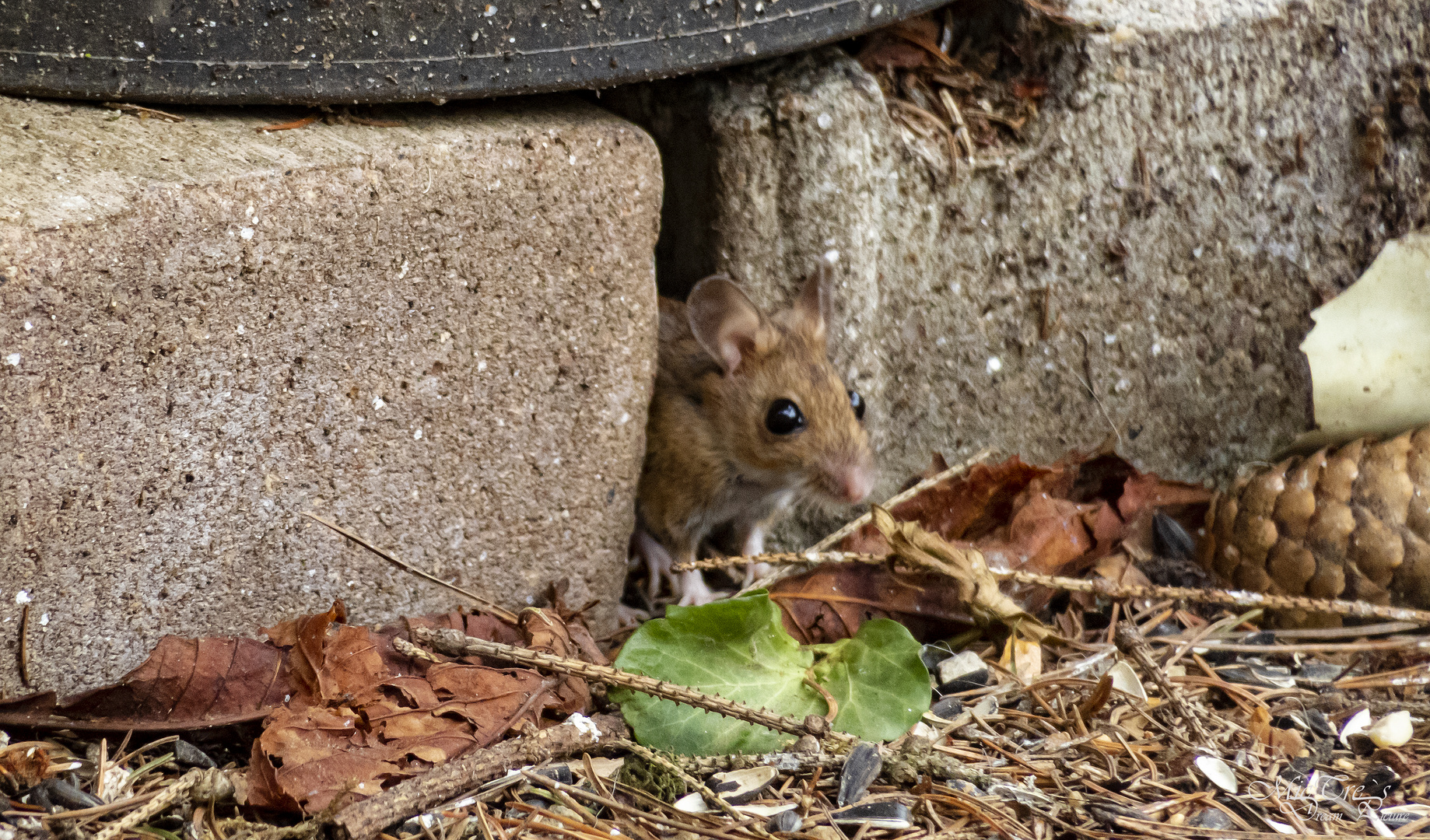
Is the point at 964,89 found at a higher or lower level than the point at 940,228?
higher

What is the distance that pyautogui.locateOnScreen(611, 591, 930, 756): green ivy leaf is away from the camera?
2426 mm

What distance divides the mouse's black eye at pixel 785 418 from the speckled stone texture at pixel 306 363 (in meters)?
0.47

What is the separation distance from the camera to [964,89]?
3.58 meters

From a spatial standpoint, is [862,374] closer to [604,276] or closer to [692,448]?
[692,448]

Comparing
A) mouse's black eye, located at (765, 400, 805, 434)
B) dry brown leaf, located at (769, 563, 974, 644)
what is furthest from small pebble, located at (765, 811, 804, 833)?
mouse's black eye, located at (765, 400, 805, 434)

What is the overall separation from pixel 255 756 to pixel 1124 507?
251cm

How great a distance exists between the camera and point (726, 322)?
3449 millimetres

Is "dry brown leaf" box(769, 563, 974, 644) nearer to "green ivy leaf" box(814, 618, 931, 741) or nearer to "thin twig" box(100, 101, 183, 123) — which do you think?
"green ivy leaf" box(814, 618, 931, 741)

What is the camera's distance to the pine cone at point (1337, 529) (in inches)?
124

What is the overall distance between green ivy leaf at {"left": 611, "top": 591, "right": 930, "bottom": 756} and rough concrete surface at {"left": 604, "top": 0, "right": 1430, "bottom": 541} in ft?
3.83

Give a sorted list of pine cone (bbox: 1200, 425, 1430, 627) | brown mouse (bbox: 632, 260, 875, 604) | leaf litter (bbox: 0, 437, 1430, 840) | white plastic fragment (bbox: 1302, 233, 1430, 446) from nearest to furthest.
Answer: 1. leaf litter (bbox: 0, 437, 1430, 840)
2. pine cone (bbox: 1200, 425, 1430, 627)
3. brown mouse (bbox: 632, 260, 875, 604)
4. white plastic fragment (bbox: 1302, 233, 1430, 446)

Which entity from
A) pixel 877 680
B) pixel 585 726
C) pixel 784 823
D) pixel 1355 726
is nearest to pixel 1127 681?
pixel 1355 726

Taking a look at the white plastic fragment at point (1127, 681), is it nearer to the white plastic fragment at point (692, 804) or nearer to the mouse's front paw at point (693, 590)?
the white plastic fragment at point (692, 804)

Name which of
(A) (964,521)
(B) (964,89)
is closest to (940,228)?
(B) (964,89)
